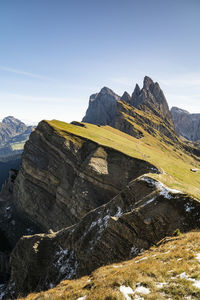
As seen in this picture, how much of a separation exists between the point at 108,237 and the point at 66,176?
4152 centimetres

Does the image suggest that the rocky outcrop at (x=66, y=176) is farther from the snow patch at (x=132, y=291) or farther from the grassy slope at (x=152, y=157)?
the snow patch at (x=132, y=291)

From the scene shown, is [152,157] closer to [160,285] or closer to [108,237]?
[108,237]

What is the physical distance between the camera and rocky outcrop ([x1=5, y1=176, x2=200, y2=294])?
1986cm

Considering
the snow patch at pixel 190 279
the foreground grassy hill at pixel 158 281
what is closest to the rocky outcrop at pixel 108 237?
the foreground grassy hill at pixel 158 281

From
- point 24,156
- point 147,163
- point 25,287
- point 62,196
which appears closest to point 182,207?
point 25,287

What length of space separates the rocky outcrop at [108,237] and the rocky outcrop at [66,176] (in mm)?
22462

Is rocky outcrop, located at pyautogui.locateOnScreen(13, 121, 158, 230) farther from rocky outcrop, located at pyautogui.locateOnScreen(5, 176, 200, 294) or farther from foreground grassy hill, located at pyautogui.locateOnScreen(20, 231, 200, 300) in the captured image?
foreground grassy hill, located at pyautogui.locateOnScreen(20, 231, 200, 300)

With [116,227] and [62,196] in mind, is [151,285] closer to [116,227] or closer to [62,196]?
[116,227]

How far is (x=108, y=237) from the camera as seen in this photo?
22.4 metres

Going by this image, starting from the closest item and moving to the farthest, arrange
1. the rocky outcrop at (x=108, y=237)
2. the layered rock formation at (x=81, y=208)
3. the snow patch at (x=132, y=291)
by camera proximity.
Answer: the snow patch at (x=132, y=291)
the rocky outcrop at (x=108, y=237)
the layered rock formation at (x=81, y=208)

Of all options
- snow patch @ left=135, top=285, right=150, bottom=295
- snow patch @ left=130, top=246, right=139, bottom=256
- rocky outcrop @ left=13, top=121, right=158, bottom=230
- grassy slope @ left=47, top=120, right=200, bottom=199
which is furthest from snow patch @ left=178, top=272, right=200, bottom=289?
rocky outcrop @ left=13, top=121, right=158, bottom=230

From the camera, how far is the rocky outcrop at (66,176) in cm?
5378

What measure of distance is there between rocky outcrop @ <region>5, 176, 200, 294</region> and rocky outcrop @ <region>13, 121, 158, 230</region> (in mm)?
22462

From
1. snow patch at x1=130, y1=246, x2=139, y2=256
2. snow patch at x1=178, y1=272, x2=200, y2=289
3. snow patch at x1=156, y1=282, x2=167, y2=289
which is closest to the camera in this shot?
snow patch at x1=178, y1=272, x2=200, y2=289
